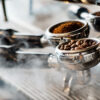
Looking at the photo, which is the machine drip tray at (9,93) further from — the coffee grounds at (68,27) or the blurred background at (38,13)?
the blurred background at (38,13)

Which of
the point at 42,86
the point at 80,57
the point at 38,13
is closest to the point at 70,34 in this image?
the point at 80,57

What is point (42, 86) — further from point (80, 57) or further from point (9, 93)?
point (80, 57)

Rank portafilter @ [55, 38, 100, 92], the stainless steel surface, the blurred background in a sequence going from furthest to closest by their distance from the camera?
the blurred background < the stainless steel surface < portafilter @ [55, 38, 100, 92]

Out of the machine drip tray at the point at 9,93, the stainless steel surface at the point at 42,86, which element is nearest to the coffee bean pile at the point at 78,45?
the stainless steel surface at the point at 42,86

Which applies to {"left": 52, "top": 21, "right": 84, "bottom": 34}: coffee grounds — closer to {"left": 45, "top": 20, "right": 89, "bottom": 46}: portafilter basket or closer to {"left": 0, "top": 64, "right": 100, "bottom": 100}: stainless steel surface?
{"left": 45, "top": 20, "right": 89, "bottom": 46}: portafilter basket

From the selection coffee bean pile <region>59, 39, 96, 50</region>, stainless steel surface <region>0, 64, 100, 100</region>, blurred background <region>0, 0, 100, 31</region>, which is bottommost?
stainless steel surface <region>0, 64, 100, 100</region>

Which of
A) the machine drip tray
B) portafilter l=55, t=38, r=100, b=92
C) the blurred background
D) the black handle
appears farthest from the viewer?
the blurred background

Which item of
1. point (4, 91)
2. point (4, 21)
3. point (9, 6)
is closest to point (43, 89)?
point (4, 91)

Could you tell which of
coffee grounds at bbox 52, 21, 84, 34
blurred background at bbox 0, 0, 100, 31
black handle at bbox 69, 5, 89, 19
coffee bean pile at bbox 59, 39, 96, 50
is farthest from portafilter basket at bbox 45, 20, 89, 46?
blurred background at bbox 0, 0, 100, 31

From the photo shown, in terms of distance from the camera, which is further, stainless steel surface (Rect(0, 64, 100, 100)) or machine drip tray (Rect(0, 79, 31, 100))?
machine drip tray (Rect(0, 79, 31, 100))

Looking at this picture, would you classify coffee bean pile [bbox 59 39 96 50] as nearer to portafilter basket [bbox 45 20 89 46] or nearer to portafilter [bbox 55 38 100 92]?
portafilter [bbox 55 38 100 92]

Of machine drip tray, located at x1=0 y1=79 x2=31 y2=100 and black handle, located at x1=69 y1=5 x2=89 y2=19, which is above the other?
black handle, located at x1=69 y1=5 x2=89 y2=19

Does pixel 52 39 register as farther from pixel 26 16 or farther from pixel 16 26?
pixel 26 16

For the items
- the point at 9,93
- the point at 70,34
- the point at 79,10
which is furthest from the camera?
the point at 79,10
